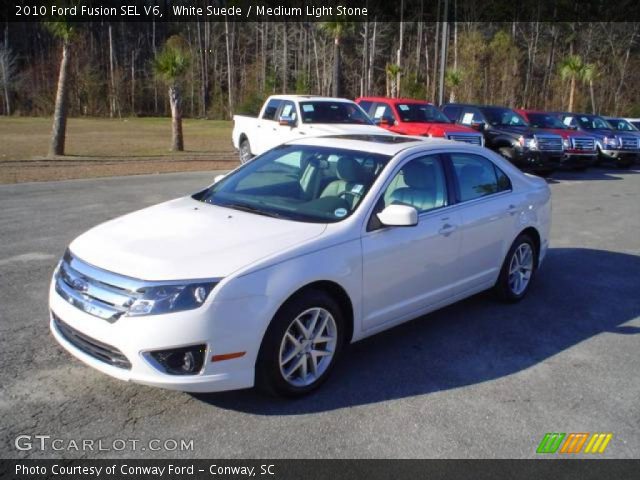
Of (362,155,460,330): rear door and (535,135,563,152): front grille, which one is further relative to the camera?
(535,135,563,152): front grille

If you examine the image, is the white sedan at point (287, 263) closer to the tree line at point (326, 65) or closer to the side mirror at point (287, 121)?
the side mirror at point (287, 121)

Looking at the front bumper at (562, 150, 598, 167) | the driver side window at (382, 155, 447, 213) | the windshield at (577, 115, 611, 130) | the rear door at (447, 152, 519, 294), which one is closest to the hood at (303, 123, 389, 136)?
the front bumper at (562, 150, 598, 167)

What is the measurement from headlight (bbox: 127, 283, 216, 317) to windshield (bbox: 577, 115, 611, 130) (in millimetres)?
20920

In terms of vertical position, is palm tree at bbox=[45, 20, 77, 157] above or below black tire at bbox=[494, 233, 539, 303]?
above

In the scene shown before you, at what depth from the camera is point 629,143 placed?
20312 mm

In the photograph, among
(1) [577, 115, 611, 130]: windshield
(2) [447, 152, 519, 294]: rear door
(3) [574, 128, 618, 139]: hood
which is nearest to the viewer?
(2) [447, 152, 519, 294]: rear door

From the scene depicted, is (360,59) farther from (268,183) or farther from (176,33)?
(268,183)

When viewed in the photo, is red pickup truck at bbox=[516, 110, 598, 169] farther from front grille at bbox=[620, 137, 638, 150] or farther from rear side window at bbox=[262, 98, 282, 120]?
rear side window at bbox=[262, 98, 282, 120]

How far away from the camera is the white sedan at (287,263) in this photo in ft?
11.1

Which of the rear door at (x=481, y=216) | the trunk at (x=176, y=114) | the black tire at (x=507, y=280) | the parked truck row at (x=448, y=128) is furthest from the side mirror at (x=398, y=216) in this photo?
the trunk at (x=176, y=114)

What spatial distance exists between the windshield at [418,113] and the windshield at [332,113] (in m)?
1.68

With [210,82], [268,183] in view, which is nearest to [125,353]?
[268,183]

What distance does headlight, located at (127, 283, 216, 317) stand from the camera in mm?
3324

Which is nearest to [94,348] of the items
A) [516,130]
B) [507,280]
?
[507,280]
